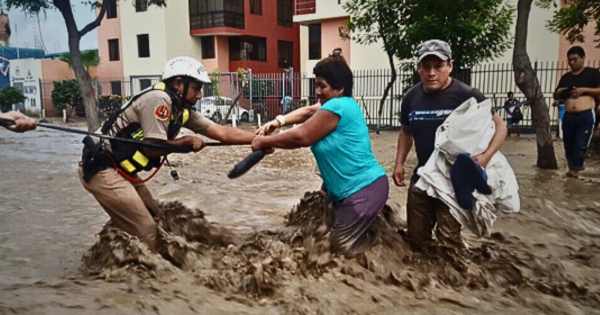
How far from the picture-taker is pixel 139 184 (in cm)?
436

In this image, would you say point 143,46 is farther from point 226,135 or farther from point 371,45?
point 226,135

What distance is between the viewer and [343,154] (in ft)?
11.7

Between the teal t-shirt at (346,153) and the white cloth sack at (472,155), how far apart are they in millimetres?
441

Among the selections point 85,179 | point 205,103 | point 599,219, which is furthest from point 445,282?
point 205,103

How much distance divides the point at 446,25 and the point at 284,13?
24702mm

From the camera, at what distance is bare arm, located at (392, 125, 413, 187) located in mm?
4480

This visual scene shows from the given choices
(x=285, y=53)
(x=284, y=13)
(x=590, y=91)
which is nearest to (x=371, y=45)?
(x=285, y=53)

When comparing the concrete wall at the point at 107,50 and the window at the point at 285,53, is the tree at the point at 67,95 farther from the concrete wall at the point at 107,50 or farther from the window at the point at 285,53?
the window at the point at 285,53

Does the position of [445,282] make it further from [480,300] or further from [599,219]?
[599,219]

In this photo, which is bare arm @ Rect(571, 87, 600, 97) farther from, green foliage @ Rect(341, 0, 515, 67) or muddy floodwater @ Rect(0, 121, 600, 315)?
green foliage @ Rect(341, 0, 515, 67)

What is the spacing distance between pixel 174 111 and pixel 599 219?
4922mm

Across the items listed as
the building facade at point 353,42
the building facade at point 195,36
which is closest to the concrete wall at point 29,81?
the building facade at point 195,36

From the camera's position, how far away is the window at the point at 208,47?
34500 mm

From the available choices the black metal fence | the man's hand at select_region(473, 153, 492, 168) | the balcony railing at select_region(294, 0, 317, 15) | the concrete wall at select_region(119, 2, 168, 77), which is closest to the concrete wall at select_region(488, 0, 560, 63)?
the black metal fence
